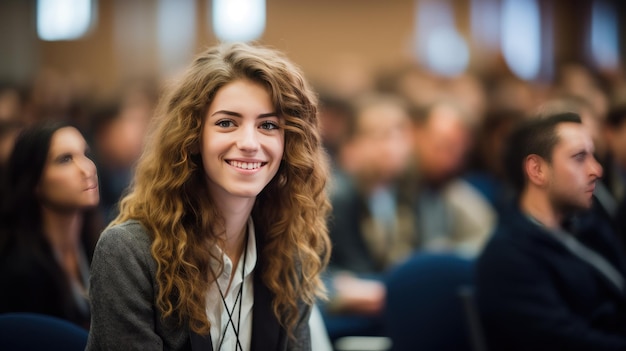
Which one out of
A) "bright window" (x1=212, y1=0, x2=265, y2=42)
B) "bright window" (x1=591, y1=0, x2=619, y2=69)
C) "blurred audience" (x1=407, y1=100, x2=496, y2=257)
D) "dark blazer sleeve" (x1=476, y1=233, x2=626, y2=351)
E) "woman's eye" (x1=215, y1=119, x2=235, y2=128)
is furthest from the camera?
"bright window" (x1=212, y1=0, x2=265, y2=42)

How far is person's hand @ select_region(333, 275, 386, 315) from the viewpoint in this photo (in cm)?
336

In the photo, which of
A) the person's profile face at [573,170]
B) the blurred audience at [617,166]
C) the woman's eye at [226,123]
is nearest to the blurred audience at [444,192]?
the blurred audience at [617,166]

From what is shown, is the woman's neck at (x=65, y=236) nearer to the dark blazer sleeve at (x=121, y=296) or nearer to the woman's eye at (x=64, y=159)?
the woman's eye at (x=64, y=159)

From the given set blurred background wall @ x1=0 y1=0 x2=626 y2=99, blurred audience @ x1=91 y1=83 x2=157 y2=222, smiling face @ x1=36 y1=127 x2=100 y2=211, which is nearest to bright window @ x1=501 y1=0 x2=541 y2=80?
blurred background wall @ x1=0 y1=0 x2=626 y2=99

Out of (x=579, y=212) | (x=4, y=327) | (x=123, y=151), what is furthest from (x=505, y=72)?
(x=4, y=327)

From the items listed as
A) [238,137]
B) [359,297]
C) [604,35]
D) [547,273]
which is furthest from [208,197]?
[604,35]

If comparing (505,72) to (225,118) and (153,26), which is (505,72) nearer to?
(153,26)

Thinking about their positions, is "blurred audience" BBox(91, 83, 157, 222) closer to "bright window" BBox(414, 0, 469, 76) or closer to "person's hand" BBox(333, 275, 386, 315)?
"person's hand" BBox(333, 275, 386, 315)

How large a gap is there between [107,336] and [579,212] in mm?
1183

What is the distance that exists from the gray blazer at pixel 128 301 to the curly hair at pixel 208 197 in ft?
0.09

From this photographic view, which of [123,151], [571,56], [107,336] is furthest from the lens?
[571,56]

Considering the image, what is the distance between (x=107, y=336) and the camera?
1479mm

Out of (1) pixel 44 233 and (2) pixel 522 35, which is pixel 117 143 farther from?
(2) pixel 522 35

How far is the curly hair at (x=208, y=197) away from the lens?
5.17 ft
